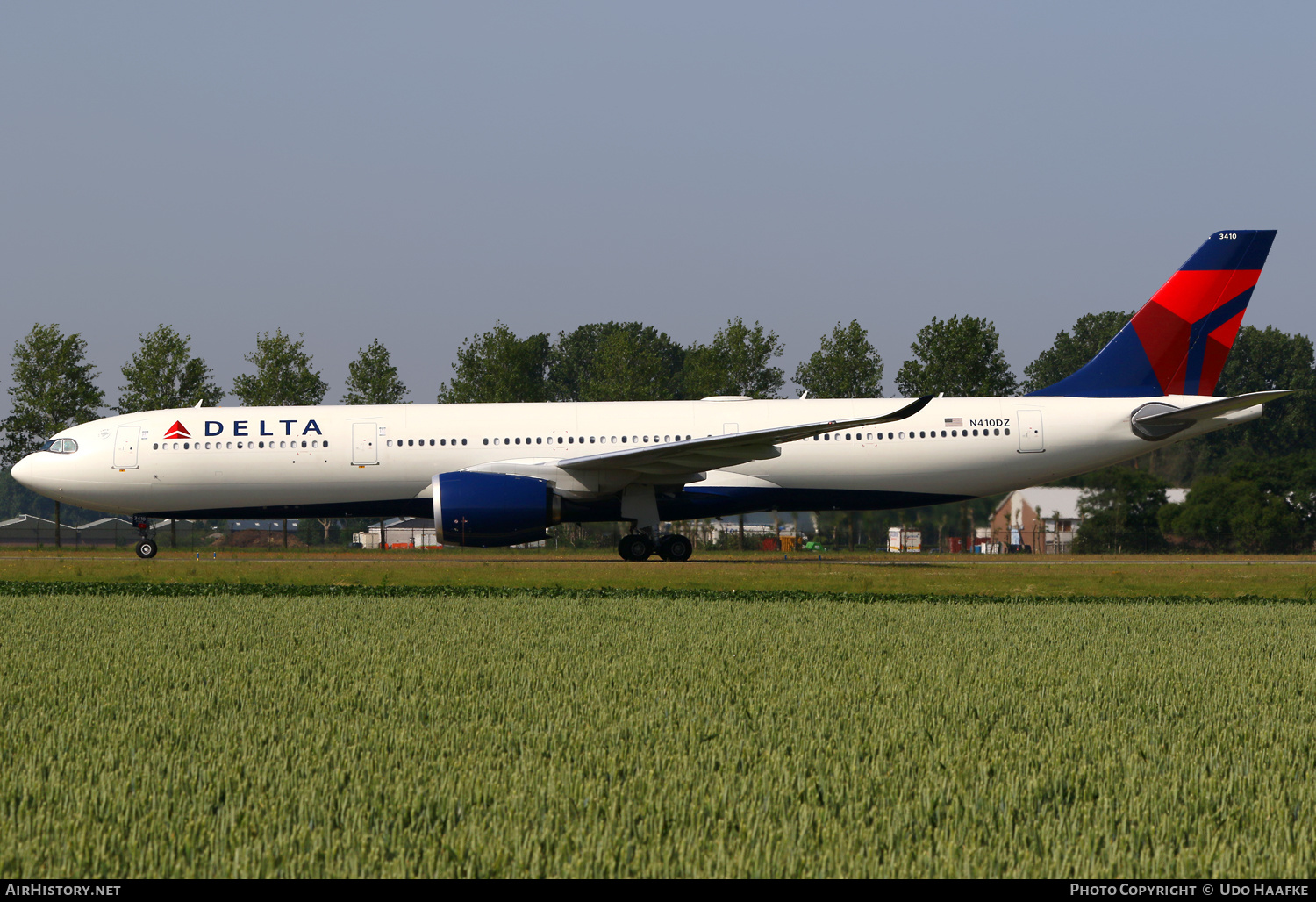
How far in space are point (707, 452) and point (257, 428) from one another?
893cm

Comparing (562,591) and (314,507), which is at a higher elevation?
(314,507)

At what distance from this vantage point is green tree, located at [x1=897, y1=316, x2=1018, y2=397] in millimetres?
45000

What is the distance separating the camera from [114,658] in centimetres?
871

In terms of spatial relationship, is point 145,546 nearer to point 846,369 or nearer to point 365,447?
point 365,447

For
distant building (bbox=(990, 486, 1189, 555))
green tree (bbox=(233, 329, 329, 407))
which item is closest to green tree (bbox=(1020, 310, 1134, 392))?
distant building (bbox=(990, 486, 1189, 555))

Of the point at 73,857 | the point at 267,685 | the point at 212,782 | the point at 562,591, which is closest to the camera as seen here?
the point at 73,857

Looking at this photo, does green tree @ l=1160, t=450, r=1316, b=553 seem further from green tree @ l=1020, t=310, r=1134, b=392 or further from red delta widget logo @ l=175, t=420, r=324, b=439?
green tree @ l=1020, t=310, r=1134, b=392

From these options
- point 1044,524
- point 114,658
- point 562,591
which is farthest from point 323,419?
point 1044,524

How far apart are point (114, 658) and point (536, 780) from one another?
5.28 m

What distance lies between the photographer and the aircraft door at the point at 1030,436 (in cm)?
2248

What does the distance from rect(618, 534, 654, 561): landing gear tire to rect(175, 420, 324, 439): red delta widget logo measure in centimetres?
639

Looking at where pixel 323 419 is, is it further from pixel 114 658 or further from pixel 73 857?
pixel 73 857

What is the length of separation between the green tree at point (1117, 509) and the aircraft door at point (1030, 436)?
1719cm

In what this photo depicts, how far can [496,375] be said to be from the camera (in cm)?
5038
